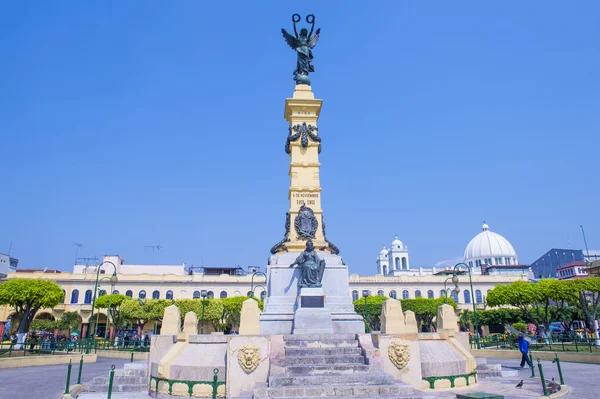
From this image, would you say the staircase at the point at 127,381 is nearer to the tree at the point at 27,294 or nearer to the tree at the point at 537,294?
the tree at the point at 27,294

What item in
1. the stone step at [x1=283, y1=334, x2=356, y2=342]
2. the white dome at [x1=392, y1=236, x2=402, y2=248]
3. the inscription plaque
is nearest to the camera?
the stone step at [x1=283, y1=334, x2=356, y2=342]

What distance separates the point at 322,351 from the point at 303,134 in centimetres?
1332

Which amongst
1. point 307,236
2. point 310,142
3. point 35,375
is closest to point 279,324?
point 307,236

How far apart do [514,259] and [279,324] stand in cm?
11774

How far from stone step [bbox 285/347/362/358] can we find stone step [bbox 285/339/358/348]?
0.25 meters

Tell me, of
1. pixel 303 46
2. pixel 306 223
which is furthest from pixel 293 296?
pixel 303 46

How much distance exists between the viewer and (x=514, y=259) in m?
119

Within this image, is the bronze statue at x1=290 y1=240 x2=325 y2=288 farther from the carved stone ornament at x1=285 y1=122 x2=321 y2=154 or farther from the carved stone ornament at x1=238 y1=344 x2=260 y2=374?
the carved stone ornament at x1=285 y1=122 x2=321 y2=154

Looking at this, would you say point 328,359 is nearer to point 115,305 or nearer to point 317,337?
point 317,337

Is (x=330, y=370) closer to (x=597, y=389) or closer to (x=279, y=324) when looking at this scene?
(x=279, y=324)

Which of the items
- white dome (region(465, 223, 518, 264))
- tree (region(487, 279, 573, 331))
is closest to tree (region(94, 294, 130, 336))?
tree (region(487, 279, 573, 331))

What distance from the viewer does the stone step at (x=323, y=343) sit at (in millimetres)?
14281

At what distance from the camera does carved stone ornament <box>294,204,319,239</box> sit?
22.0m

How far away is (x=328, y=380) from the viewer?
39.3 ft
